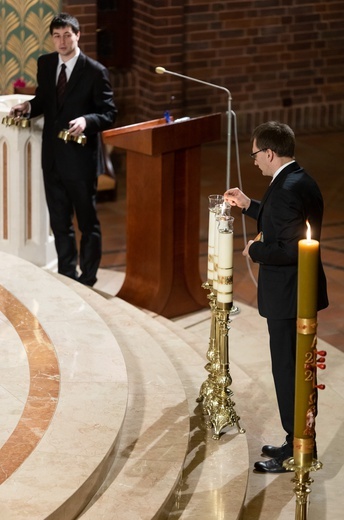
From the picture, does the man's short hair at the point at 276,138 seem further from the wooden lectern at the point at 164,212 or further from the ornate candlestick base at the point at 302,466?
the wooden lectern at the point at 164,212

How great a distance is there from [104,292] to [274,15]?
570 cm

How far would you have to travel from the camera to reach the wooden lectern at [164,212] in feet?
21.1

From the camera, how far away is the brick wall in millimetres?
10977

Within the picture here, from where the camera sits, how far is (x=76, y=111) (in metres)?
6.59

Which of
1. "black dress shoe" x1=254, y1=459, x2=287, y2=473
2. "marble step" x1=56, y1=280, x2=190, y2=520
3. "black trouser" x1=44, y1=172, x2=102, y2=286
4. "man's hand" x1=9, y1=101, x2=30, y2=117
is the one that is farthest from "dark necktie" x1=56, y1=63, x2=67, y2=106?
"black dress shoe" x1=254, y1=459, x2=287, y2=473

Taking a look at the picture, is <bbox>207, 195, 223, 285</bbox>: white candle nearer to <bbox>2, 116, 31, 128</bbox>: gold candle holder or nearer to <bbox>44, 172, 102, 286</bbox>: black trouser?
<bbox>44, 172, 102, 286</bbox>: black trouser

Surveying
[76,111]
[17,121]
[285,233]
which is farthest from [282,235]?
[17,121]

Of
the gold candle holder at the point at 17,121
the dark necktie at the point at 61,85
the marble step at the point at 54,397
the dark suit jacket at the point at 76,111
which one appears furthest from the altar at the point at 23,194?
the marble step at the point at 54,397

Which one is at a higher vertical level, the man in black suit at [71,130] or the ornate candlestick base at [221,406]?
the man in black suit at [71,130]

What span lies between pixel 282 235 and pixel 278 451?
989 mm

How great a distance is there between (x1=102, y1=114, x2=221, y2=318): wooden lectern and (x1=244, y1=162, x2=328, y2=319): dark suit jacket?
200cm

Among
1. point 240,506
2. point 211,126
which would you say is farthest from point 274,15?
point 240,506

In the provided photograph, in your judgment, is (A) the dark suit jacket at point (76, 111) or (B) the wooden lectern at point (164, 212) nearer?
(B) the wooden lectern at point (164, 212)

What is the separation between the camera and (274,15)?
1145 cm
